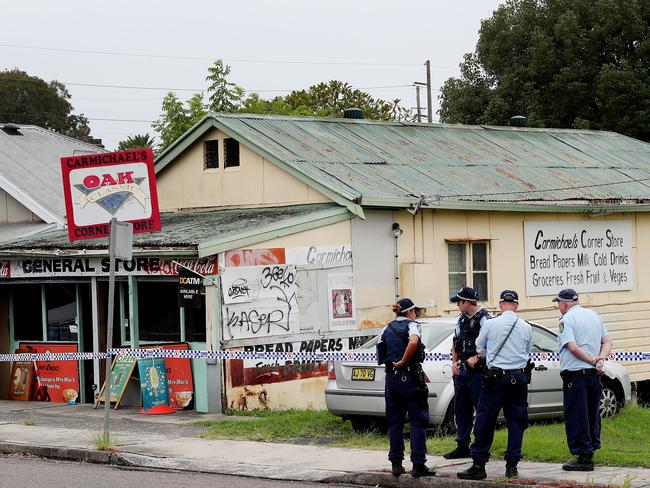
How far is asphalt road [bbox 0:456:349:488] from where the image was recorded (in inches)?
447

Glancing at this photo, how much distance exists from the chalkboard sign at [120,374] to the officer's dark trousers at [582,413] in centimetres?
852

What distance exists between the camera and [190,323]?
18.0 m

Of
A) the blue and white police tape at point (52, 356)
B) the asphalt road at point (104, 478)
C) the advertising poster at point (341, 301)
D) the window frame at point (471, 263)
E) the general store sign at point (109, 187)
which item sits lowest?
Result: the asphalt road at point (104, 478)

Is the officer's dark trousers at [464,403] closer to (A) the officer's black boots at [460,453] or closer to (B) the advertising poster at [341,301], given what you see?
(A) the officer's black boots at [460,453]

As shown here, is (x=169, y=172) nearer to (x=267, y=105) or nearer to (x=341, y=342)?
(x=341, y=342)

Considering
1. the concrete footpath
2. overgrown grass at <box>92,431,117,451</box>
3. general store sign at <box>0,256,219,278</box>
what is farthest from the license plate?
general store sign at <box>0,256,219,278</box>

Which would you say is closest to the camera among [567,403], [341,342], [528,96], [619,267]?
[567,403]

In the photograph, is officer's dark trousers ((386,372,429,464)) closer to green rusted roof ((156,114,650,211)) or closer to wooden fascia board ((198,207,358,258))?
wooden fascia board ((198,207,358,258))

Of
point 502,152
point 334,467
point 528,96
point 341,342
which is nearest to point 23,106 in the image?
point 528,96

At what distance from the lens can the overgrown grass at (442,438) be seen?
11.9 metres

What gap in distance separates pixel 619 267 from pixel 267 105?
20.9 meters

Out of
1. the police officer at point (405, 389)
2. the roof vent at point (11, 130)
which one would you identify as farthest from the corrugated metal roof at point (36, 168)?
the police officer at point (405, 389)

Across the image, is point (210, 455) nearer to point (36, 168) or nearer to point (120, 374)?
point (120, 374)

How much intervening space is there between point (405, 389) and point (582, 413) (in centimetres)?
172
